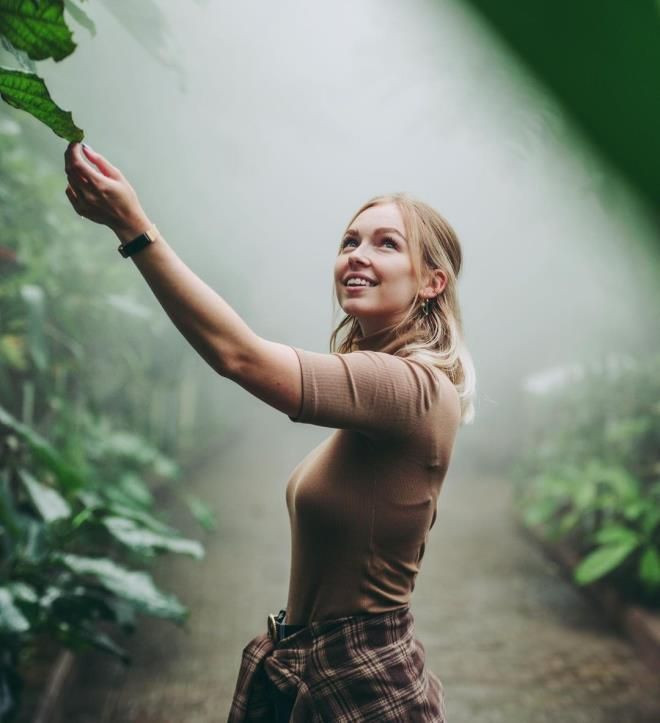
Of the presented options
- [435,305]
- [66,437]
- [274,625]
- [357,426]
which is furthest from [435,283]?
[66,437]

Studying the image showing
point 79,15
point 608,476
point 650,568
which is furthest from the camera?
point 608,476

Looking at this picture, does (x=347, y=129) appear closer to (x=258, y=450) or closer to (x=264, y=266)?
(x=264, y=266)

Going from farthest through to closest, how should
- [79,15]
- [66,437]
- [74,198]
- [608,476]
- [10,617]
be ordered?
[608,476] → [66,437] → [10,617] → [79,15] → [74,198]

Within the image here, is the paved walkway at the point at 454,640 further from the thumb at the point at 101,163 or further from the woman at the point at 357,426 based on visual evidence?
the thumb at the point at 101,163

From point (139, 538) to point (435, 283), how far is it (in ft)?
3.41

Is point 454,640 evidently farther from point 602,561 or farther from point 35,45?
point 35,45

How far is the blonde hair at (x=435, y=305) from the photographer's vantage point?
3.29 ft

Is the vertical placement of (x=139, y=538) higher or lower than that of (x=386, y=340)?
lower

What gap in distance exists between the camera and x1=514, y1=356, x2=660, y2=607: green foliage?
3.42 m

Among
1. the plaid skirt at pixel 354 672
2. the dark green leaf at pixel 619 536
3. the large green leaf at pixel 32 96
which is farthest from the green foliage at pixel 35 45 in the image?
the dark green leaf at pixel 619 536

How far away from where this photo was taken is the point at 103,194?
0.75 metres

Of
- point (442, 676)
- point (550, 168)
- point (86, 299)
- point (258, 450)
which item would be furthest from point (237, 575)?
point (258, 450)

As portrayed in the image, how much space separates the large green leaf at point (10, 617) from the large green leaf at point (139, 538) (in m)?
0.26

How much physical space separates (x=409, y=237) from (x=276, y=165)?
11.7 ft
